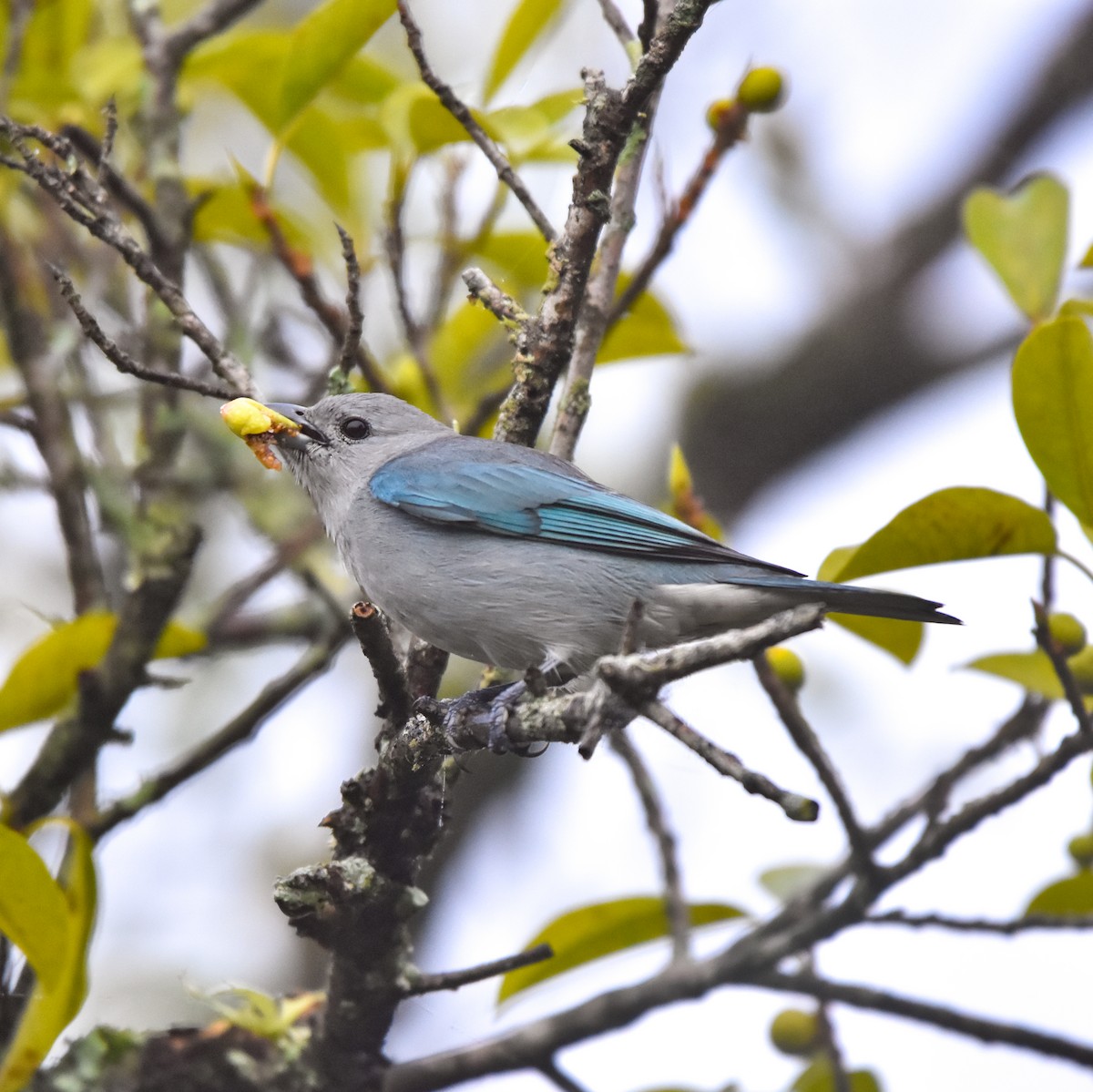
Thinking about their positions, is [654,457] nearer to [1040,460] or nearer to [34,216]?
[34,216]

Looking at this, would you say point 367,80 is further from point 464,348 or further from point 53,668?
point 53,668

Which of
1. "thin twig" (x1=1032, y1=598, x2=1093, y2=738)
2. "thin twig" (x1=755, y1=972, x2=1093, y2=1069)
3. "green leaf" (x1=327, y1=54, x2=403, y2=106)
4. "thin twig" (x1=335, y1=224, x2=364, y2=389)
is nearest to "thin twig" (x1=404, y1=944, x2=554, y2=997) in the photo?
"thin twig" (x1=755, y1=972, x2=1093, y2=1069)

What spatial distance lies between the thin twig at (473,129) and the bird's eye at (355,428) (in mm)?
1315

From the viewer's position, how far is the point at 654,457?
8.25 m

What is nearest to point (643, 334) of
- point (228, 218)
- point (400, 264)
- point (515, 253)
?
point (515, 253)

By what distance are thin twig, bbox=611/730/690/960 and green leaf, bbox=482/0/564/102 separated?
7.05 ft

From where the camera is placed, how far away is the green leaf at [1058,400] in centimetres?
342

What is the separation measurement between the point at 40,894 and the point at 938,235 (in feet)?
22.1

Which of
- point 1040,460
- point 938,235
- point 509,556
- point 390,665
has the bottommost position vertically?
point 390,665

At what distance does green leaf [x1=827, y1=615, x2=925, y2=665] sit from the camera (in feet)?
13.5

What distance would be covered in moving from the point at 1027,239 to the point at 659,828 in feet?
6.93

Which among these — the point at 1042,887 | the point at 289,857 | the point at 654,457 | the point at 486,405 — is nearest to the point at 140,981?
the point at 289,857

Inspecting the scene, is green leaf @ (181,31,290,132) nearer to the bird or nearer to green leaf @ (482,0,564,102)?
green leaf @ (482,0,564,102)

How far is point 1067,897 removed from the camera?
4156 mm
